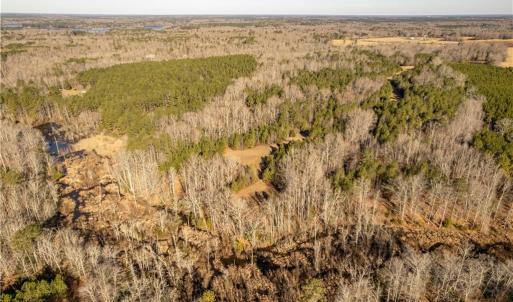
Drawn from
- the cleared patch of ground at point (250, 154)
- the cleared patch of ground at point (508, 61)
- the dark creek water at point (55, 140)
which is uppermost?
the cleared patch of ground at point (508, 61)

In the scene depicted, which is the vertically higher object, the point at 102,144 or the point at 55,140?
the point at 55,140

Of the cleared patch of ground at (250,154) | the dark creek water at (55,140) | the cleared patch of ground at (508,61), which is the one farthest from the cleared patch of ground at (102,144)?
the cleared patch of ground at (508,61)

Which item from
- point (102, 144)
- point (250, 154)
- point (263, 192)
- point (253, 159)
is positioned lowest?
point (263, 192)

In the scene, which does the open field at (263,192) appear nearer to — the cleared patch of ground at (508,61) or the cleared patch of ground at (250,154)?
the cleared patch of ground at (250,154)

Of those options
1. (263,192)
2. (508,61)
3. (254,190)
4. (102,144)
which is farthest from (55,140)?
(508,61)

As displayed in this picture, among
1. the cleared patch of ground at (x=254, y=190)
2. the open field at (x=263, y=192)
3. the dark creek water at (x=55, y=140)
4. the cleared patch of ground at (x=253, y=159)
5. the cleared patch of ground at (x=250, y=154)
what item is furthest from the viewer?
the dark creek water at (x=55, y=140)

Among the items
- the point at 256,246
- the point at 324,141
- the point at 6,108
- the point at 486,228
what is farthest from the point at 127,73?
the point at 486,228

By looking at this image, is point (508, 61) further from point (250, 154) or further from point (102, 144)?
point (102, 144)

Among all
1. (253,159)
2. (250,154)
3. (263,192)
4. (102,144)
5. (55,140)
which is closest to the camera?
(263,192)

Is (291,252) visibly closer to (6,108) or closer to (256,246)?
(256,246)
